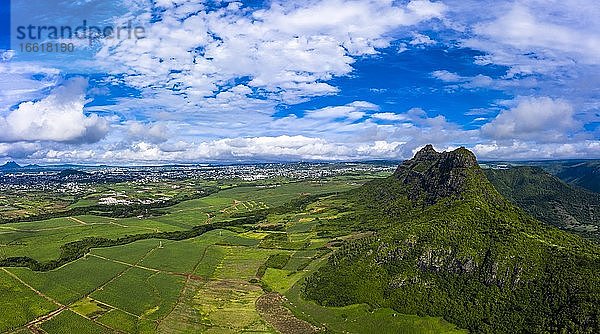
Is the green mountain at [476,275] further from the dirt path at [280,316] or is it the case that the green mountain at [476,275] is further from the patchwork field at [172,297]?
the dirt path at [280,316]

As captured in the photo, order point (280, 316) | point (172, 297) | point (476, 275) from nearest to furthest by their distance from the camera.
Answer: point (280, 316) → point (476, 275) → point (172, 297)

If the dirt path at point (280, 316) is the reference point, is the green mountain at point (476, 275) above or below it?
above

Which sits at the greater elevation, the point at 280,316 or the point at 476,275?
the point at 476,275

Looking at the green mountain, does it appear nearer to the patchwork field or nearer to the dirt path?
the patchwork field

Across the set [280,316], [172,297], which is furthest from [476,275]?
[172,297]

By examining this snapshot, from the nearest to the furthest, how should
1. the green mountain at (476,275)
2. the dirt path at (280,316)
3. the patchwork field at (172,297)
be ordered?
the green mountain at (476,275) → the patchwork field at (172,297) → the dirt path at (280,316)

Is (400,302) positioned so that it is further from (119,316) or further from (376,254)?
(119,316)

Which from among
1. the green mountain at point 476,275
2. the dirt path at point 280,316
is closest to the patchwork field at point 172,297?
the dirt path at point 280,316

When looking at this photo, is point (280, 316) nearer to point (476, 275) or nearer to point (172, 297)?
Result: point (172, 297)

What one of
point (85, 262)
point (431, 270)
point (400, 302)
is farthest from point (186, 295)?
point (431, 270)
